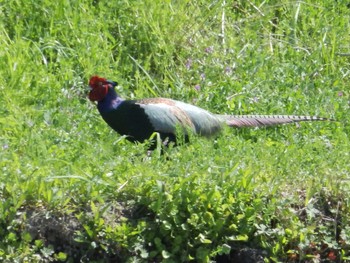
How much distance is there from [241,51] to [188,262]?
9.75 feet

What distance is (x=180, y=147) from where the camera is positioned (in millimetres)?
5914

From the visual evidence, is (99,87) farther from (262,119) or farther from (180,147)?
(262,119)

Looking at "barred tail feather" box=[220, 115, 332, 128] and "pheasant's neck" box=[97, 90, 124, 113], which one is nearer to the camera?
"pheasant's neck" box=[97, 90, 124, 113]

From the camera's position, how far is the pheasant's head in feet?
21.2

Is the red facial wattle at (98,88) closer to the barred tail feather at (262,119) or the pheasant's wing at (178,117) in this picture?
the pheasant's wing at (178,117)

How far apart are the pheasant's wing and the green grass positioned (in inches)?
5.9

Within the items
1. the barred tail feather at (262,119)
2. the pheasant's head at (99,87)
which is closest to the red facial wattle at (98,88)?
the pheasant's head at (99,87)

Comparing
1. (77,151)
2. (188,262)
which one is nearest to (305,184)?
(188,262)

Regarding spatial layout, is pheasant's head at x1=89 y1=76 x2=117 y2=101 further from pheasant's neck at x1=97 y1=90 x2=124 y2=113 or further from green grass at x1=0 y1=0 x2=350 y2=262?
green grass at x1=0 y1=0 x2=350 y2=262

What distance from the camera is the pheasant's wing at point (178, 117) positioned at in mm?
6359

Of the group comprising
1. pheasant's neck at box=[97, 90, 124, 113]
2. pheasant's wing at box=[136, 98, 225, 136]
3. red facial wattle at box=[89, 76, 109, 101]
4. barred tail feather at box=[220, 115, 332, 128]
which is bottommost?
barred tail feather at box=[220, 115, 332, 128]

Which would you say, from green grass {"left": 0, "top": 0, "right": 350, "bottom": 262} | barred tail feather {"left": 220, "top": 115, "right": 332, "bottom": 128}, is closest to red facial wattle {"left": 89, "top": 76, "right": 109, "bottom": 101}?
green grass {"left": 0, "top": 0, "right": 350, "bottom": 262}

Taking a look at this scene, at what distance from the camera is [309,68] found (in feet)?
25.9

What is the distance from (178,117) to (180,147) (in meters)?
0.54
